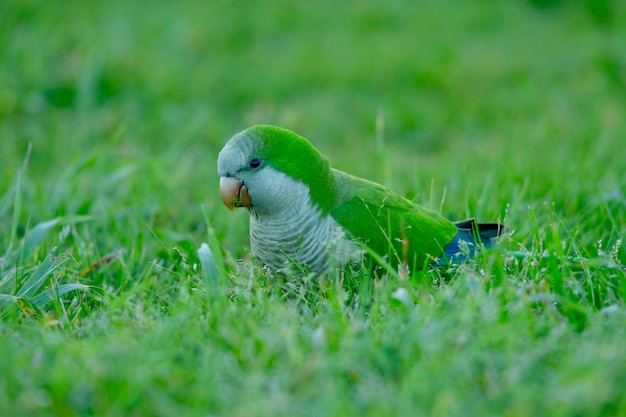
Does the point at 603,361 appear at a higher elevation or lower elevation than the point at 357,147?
higher

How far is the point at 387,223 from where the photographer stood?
3.37 m

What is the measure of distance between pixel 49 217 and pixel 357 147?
2.46m

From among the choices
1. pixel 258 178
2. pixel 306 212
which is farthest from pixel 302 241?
pixel 258 178

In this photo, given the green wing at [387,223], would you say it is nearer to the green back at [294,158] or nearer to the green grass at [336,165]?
the green back at [294,158]

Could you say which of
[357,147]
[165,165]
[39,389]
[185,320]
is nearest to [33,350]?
[39,389]

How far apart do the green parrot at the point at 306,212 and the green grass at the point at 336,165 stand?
139 millimetres

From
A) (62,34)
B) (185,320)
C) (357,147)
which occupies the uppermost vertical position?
(62,34)

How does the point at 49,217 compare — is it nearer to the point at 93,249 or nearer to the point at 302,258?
the point at 93,249

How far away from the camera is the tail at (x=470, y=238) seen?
132 inches

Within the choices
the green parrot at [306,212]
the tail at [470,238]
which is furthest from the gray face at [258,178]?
the tail at [470,238]

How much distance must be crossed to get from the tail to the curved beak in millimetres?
847

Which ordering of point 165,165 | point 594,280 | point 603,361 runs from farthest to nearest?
point 165,165 → point 594,280 → point 603,361

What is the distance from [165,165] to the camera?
203 inches

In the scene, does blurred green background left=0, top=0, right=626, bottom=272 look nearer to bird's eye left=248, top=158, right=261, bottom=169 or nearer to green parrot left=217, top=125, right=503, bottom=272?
green parrot left=217, top=125, right=503, bottom=272
